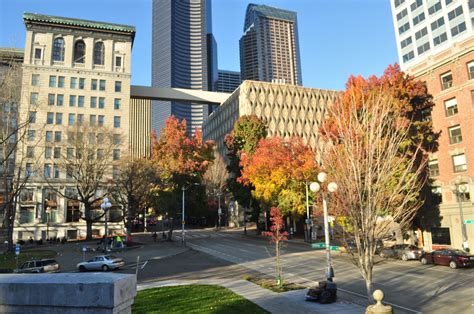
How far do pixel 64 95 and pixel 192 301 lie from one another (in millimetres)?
62647

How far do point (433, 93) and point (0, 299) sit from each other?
4391 centimetres

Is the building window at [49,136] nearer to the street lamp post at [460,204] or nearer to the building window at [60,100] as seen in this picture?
the building window at [60,100]

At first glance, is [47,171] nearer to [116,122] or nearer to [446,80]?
[116,122]


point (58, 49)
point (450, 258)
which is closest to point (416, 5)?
point (450, 258)

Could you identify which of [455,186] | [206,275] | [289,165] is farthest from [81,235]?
[455,186]

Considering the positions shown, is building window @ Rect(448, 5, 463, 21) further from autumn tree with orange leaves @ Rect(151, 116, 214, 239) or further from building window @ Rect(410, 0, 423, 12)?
autumn tree with orange leaves @ Rect(151, 116, 214, 239)

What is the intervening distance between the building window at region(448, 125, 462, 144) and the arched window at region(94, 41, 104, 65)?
6153 cm

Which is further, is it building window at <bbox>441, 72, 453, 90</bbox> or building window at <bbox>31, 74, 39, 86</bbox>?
building window at <bbox>31, 74, 39, 86</bbox>

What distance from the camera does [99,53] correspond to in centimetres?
7219

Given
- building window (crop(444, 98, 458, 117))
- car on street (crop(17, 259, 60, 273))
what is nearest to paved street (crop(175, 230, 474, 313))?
car on street (crop(17, 259, 60, 273))

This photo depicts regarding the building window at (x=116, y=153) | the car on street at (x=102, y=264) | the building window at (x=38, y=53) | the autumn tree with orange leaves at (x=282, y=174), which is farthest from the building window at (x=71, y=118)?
the car on street at (x=102, y=264)

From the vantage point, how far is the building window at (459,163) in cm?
3656

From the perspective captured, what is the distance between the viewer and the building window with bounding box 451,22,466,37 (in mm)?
64000

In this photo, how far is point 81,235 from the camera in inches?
2530
